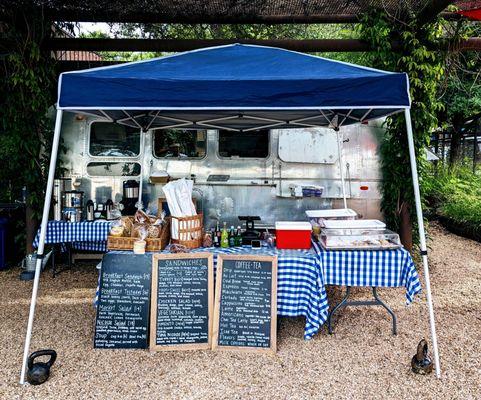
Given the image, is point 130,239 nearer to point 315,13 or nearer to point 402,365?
point 402,365

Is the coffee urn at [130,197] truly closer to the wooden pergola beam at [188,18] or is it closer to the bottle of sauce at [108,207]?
the bottle of sauce at [108,207]

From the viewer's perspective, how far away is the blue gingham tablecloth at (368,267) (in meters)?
3.42

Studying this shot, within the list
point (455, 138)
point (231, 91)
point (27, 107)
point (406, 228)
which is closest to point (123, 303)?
point (231, 91)

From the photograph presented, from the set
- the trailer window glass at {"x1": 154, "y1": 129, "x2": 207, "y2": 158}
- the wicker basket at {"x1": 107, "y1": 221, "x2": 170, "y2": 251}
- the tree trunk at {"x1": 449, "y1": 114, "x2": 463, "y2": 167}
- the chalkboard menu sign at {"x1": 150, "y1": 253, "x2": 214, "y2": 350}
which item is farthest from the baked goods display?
the tree trunk at {"x1": 449, "y1": 114, "x2": 463, "y2": 167}

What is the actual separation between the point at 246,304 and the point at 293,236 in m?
0.73

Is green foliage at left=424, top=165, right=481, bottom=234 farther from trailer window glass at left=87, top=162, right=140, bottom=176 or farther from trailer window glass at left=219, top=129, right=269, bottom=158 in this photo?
trailer window glass at left=87, top=162, right=140, bottom=176

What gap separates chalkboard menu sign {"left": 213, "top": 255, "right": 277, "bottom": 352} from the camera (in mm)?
3369

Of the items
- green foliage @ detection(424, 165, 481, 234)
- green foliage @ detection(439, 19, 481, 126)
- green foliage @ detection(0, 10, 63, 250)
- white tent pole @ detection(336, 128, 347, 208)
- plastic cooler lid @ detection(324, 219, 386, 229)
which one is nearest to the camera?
plastic cooler lid @ detection(324, 219, 386, 229)

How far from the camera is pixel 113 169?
5789mm

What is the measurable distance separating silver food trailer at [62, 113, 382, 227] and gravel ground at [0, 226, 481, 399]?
172 centimetres

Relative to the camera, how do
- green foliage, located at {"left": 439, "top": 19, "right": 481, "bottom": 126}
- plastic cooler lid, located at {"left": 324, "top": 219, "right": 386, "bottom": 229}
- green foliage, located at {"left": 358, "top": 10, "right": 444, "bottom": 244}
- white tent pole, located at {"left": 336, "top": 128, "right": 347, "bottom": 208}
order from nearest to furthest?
plastic cooler lid, located at {"left": 324, "top": 219, "right": 386, "bottom": 229} → white tent pole, located at {"left": 336, "top": 128, "right": 347, "bottom": 208} → green foliage, located at {"left": 358, "top": 10, "right": 444, "bottom": 244} → green foliage, located at {"left": 439, "top": 19, "right": 481, "bottom": 126}

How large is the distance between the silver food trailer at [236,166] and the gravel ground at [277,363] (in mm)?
1719

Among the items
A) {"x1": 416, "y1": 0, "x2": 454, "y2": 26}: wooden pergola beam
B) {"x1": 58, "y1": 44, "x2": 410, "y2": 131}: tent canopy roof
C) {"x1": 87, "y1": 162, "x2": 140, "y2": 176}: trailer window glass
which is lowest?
{"x1": 87, "y1": 162, "x2": 140, "y2": 176}: trailer window glass

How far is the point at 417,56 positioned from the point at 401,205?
197cm
